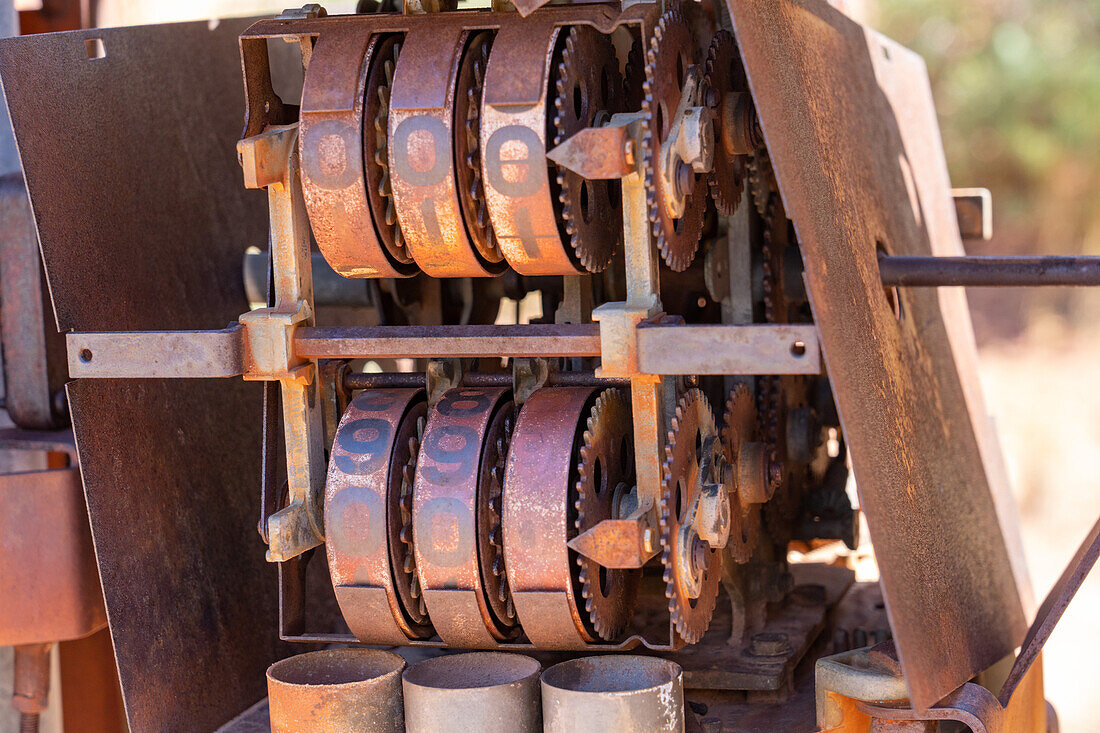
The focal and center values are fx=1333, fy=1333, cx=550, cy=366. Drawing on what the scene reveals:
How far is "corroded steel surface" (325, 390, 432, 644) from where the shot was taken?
2334 mm

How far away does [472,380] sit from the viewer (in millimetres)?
2604

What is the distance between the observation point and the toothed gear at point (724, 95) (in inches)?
100

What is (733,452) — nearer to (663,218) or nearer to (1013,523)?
(663,218)

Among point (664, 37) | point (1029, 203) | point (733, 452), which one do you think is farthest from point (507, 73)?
point (1029, 203)

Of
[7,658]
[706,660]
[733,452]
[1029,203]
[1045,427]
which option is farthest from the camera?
[1029,203]

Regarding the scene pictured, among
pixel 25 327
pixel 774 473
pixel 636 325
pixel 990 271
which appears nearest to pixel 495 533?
pixel 636 325

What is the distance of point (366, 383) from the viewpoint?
2.59 meters

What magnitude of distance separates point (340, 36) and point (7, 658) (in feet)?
6.98

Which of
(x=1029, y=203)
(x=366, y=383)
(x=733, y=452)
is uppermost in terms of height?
(x=1029, y=203)

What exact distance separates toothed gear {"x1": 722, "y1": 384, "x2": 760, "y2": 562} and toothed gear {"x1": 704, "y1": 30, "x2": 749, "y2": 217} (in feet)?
1.25

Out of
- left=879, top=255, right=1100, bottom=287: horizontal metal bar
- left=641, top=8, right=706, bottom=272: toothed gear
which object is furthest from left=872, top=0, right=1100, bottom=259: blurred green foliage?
left=641, top=8, right=706, bottom=272: toothed gear

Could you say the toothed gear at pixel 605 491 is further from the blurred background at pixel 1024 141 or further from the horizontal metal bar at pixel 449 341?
the blurred background at pixel 1024 141

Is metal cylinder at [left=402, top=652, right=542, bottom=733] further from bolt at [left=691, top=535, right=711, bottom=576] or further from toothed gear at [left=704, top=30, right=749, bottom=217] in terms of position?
toothed gear at [left=704, top=30, right=749, bottom=217]

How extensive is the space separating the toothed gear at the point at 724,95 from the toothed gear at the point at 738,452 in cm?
38
